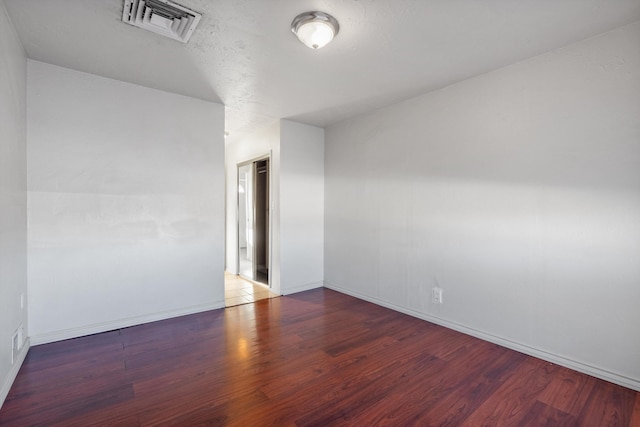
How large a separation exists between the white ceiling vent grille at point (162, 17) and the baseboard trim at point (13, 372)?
99.8 inches

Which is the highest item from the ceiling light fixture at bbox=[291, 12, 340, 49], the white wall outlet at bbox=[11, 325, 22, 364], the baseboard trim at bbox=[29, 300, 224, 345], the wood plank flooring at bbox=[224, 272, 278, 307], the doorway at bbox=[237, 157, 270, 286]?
the ceiling light fixture at bbox=[291, 12, 340, 49]

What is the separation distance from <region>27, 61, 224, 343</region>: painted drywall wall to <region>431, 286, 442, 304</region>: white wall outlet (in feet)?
8.20

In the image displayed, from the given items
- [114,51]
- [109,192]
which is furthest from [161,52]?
[109,192]

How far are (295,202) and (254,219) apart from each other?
105cm

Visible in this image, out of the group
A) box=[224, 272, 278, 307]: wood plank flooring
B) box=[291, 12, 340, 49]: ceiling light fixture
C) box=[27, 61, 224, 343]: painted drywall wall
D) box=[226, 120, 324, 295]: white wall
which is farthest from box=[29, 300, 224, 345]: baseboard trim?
box=[291, 12, 340, 49]: ceiling light fixture

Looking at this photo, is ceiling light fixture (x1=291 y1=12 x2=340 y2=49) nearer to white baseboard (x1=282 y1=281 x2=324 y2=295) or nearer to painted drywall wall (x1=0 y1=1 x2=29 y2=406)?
painted drywall wall (x1=0 y1=1 x2=29 y2=406)

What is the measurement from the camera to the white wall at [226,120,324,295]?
4.26m

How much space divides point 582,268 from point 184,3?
3.34m

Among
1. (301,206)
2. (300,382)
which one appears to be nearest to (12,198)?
(300,382)

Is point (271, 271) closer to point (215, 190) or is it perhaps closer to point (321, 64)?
point (215, 190)

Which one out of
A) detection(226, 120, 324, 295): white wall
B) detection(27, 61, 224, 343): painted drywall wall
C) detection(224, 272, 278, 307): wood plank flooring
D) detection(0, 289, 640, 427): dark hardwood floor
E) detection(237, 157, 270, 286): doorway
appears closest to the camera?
detection(0, 289, 640, 427): dark hardwood floor

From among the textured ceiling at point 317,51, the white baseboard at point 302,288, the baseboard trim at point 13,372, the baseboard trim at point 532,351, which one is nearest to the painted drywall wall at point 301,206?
the white baseboard at point 302,288

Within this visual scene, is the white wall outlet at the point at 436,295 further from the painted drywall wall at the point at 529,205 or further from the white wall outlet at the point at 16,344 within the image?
the white wall outlet at the point at 16,344

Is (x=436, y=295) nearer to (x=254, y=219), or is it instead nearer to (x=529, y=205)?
(x=529, y=205)
